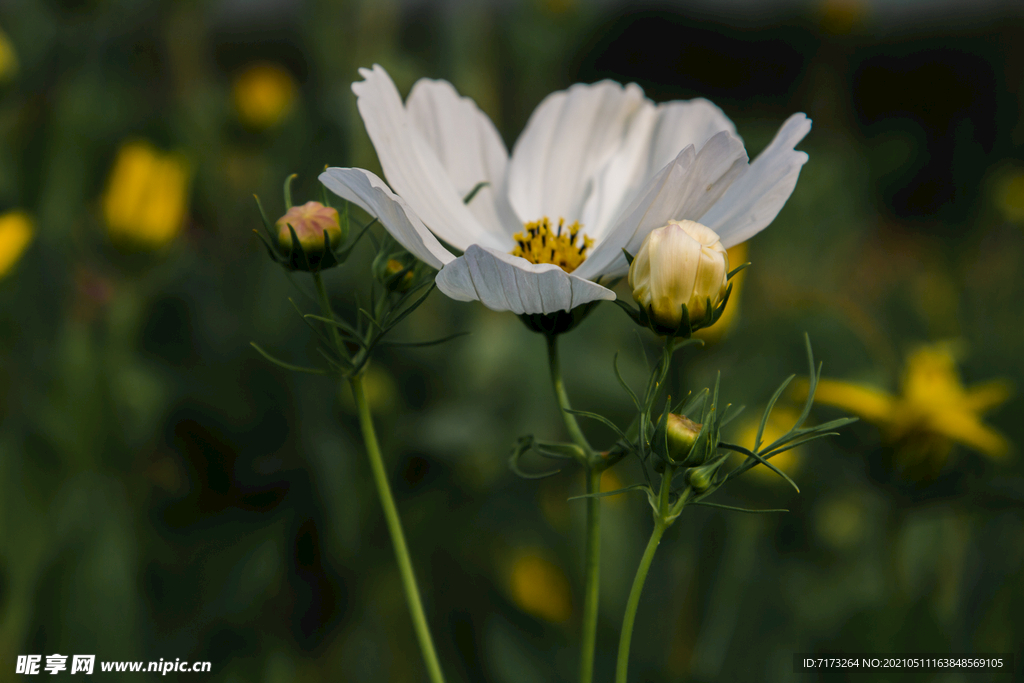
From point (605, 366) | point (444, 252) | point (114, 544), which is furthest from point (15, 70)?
point (444, 252)

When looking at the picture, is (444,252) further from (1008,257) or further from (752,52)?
(752,52)

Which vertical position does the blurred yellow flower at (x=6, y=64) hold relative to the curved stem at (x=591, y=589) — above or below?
above

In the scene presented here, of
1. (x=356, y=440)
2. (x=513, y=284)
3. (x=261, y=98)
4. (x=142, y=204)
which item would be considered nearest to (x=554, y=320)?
(x=513, y=284)

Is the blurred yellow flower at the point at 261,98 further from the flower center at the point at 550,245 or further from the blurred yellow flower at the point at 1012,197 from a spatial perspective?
the blurred yellow flower at the point at 1012,197

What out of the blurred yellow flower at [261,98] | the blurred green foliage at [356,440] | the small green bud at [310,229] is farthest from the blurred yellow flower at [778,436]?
the blurred yellow flower at [261,98]

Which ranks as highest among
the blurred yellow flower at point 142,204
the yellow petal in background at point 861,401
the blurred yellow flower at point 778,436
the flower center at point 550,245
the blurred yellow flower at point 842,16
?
the blurred yellow flower at point 842,16

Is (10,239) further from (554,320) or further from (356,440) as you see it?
(554,320)

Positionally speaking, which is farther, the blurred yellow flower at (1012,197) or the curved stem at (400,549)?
the blurred yellow flower at (1012,197)

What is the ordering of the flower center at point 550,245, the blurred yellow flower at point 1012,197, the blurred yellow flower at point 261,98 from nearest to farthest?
1. the flower center at point 550,245
2. the blurred yellow flower at point 261,98
3. the blurred yellow flower at point 1012,197
